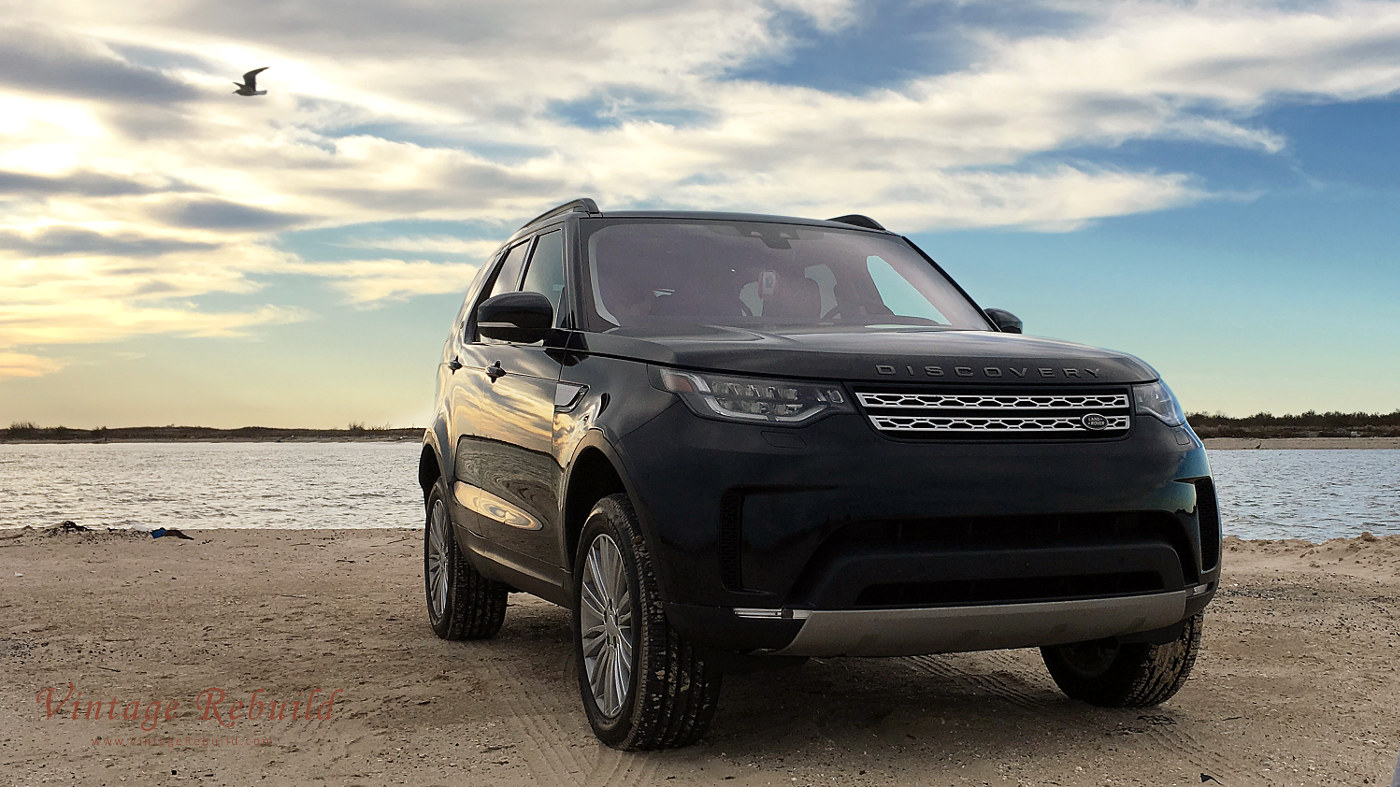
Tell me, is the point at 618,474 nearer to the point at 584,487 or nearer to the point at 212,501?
the point at 584,487

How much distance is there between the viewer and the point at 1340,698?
16.9ft

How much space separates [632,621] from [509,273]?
2.96 meters

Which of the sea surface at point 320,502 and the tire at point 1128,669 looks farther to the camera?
the sea surface at point 320,502

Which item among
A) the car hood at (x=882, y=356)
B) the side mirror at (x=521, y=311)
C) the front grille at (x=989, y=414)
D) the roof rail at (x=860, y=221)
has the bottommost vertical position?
the front grille at (x=989, y=414)

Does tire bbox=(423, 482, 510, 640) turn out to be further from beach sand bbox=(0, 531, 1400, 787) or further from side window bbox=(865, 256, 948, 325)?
side window bbox=(865, 256, 948, 325)

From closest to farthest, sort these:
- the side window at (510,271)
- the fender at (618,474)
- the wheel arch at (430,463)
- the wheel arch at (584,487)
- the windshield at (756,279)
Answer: the fender at (618,474)
the wheel arch at (584,487)
the windshield at (756,279)
the side window at (510,271)
the wheel arch at (430,463)

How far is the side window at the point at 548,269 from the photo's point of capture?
213 inches

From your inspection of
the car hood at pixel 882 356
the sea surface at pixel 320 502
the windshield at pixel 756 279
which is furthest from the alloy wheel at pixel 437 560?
the sea surface at pixel 320 502

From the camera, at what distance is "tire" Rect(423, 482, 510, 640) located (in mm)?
6777

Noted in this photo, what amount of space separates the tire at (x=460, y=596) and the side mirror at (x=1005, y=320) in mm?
2957

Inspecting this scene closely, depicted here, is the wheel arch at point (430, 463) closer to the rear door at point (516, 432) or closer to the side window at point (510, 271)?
the rear door at point (516, 432)

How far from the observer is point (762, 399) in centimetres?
377

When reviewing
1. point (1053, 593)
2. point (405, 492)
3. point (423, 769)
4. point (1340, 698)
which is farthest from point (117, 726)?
point (405, 492)

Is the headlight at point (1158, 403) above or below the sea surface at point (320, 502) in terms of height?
above
